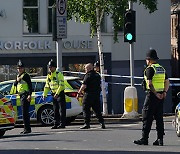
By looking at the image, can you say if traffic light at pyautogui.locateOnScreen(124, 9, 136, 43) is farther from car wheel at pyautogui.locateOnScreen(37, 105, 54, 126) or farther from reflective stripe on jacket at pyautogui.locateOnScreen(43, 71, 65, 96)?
reflective stripe on jacket at pyautogui.locateOnScreen(43, 71, 65, 96)

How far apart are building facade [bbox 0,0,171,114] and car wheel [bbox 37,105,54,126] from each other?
12.1 meters

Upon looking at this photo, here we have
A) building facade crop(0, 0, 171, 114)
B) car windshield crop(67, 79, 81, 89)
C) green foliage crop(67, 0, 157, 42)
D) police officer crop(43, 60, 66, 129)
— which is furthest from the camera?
building facade crop(0, 0, 171, 114)

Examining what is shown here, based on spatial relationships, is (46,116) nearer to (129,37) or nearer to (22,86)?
(22,86)

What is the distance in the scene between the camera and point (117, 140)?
14.8 metres

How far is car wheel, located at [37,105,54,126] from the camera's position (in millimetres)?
20656

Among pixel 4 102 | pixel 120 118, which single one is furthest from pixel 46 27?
pixel 4 102

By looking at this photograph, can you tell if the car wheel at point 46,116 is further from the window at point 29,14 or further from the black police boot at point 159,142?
the window at point 29,14

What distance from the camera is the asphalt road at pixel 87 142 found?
42.3ft

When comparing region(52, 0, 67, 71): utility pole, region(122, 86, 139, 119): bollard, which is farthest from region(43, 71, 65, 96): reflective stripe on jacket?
region(122, 86, 139, 119): bollard

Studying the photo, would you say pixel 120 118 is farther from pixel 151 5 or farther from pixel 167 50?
pixel 167 50

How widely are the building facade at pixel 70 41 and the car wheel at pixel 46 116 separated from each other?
12.1 m

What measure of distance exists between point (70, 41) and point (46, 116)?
12.5 m

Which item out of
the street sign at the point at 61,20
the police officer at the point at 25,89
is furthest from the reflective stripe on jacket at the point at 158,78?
the street sign at the point at 61,20

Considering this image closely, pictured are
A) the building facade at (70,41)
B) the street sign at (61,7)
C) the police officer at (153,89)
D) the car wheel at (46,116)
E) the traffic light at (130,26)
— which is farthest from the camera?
the building facade at (70,41)
